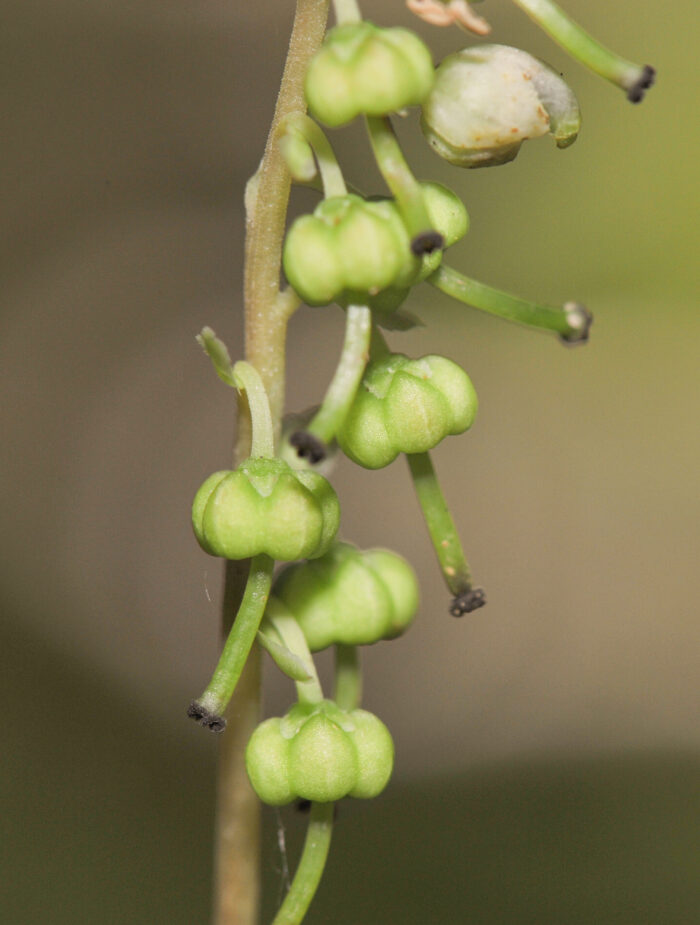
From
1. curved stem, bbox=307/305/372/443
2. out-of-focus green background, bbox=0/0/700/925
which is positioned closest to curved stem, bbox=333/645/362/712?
curved stem, bbox=307/305/372/443

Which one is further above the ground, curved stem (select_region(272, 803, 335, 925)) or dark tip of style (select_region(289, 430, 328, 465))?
dark tip of style (select_region(289, 430, 328, 465))

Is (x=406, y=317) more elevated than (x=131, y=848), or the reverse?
(x=406, y=317)

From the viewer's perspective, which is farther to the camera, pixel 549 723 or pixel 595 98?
pixel 595 98

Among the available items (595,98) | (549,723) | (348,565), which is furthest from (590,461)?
(348,565)

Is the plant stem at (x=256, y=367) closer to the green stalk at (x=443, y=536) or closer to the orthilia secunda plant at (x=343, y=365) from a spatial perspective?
the orthilia secunda plant at (x=343, y=365)

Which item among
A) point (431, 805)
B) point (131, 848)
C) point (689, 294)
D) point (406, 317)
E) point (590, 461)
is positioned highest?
point (689, 294)

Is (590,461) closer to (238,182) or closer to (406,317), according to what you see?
(238,182)

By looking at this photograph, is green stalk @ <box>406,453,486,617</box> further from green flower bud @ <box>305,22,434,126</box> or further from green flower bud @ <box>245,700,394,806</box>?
green flower bud @ <box>305,22,434,126</box>
